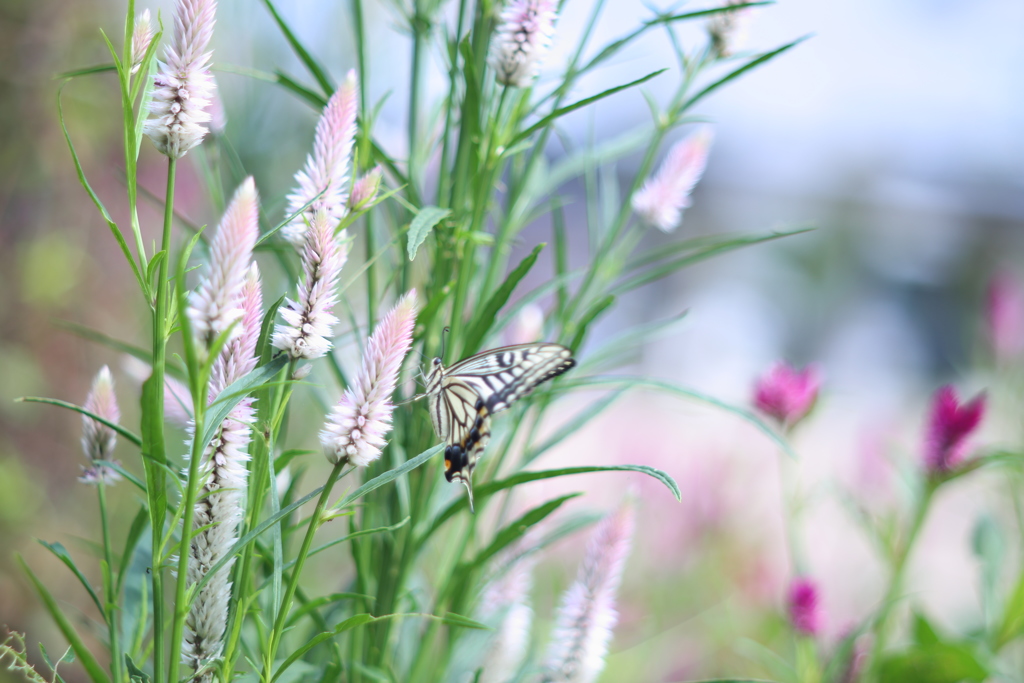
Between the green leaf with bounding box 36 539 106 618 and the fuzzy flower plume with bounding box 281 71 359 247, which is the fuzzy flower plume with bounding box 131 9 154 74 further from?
the green leaf with bounding box 36 539 106 618

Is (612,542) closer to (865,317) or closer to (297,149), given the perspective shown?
(297,149)

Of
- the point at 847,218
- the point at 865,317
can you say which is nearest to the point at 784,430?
the point at 847,218

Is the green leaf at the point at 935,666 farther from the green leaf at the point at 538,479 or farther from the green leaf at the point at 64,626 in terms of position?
the green leaf at the point at 64,626

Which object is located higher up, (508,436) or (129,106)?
(129,106)

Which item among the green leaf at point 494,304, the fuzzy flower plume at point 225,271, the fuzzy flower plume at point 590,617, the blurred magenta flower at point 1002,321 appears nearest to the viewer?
the fuzzy flower plume at point 225,271

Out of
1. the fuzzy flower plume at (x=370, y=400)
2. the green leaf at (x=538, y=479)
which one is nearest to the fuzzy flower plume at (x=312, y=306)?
the fuzzy flower plume at (x=370, y=400)

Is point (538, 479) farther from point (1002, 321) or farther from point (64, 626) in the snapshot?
point (1002, 321)

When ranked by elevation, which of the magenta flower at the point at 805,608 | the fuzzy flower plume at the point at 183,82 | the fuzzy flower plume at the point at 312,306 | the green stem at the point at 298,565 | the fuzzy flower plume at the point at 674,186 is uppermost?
the fuzzy flower plume at the point at 674,186

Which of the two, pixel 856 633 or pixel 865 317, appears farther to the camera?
pixel 865 317
